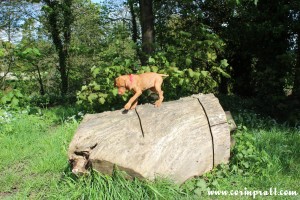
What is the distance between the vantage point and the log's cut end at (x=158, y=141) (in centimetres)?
429

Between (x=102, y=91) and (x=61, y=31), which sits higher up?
(x=61, y=31)

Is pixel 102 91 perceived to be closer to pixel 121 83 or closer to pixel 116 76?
pixel 116 76

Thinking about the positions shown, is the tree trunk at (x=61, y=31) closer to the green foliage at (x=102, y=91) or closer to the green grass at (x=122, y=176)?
the green foliage at (x=102, y=91)

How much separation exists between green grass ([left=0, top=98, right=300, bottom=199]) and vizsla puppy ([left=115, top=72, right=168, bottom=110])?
1.12m

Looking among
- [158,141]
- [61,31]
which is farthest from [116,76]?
[61,31]

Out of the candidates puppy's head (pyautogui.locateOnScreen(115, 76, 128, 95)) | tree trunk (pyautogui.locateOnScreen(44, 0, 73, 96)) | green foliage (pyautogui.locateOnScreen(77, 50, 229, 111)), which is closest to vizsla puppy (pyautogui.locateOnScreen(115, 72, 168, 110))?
puppy's head (pyautogui.locateOnScreen(115, 76, 128, 95))

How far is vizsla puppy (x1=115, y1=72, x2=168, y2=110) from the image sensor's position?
471 centimetres

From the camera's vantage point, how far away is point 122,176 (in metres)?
4.14

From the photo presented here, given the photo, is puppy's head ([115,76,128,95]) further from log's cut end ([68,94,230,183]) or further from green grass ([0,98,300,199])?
green grass ([0,98,300,199])

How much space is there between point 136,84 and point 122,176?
132 cm

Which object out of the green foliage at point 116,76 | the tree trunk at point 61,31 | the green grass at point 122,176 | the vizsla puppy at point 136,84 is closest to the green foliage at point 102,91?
the green foliage at point 116,76

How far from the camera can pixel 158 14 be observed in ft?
36.8

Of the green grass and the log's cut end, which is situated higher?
the log's cut end

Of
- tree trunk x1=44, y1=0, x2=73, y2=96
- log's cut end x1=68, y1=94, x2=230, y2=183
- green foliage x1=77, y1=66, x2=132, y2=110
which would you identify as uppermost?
tree trunk x1=44, y1=0, x2=73, y2=96
